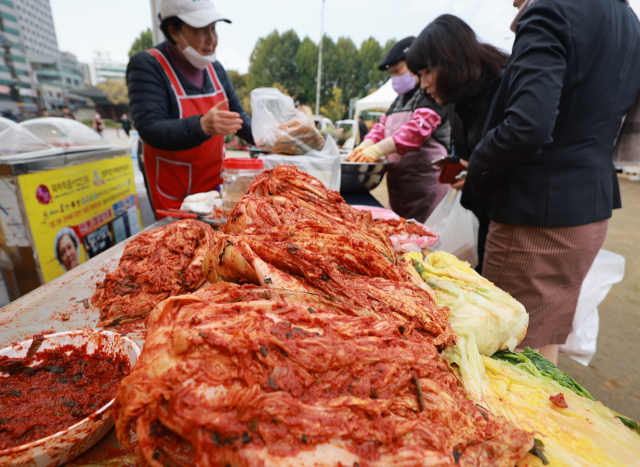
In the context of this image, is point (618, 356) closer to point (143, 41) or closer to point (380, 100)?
point (380, 100)

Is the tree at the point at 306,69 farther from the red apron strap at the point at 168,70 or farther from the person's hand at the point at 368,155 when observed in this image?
the red apron strap at the point at 168,70

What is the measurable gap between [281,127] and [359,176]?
107cm

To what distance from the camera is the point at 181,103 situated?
3232mm

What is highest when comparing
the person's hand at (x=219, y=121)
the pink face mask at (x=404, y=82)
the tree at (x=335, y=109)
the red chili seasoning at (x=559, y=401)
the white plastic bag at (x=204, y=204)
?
the tree at (x=335, y=109)

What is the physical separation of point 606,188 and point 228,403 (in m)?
2.92

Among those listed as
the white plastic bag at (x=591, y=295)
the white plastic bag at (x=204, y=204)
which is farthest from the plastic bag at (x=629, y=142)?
the white plastic bag at (x=204, y=204)

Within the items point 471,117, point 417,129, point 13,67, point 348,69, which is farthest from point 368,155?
point 348,69

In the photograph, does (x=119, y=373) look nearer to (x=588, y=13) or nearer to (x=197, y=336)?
(x=197, y=336)

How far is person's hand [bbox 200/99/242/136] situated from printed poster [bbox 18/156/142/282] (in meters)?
1.62

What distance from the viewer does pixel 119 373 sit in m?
1.04

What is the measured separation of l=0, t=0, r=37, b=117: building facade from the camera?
4473 millimetres

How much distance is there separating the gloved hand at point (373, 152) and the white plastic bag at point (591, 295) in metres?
2.50

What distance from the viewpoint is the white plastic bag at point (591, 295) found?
10.3 feet

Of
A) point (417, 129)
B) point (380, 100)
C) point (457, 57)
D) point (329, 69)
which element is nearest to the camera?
point (457, 57)
